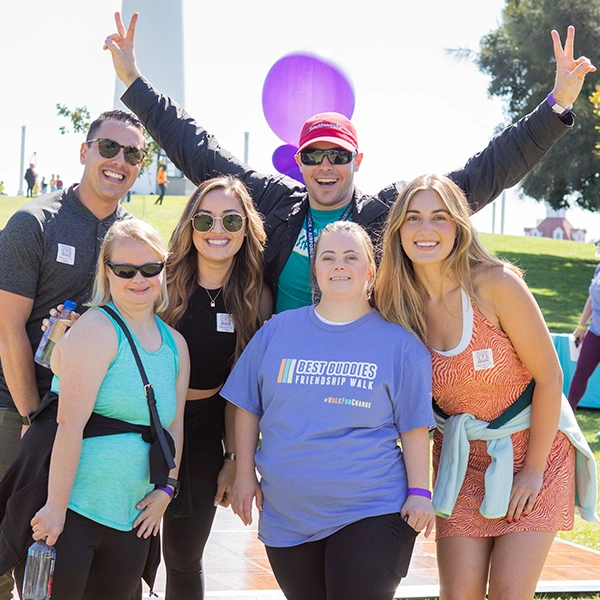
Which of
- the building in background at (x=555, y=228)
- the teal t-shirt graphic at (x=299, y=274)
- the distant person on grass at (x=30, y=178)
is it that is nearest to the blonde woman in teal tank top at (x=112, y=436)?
the teal t-shirt graphic at (x=299, y=274)

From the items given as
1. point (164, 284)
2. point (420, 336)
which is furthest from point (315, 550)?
point (164, 284)

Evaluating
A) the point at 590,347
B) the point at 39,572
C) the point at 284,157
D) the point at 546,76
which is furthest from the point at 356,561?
the point at 546,76

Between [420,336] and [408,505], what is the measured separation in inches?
26.9

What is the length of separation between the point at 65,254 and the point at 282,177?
1346 millimetres

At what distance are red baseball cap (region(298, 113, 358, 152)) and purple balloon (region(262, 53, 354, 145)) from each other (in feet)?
6.63

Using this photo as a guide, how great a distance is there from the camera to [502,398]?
344 centimetres

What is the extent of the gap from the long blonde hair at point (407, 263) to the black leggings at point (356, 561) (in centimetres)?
78

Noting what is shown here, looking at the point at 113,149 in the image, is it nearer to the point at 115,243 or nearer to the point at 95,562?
the point at 115,243

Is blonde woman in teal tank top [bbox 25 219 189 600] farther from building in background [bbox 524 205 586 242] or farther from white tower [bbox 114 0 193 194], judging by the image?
building in background [bbox 524 205 586 242]

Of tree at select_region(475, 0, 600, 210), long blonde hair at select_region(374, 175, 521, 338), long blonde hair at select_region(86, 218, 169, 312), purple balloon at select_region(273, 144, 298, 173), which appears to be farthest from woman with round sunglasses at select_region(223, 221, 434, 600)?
tree at select_region(475, 0, 600, 210)

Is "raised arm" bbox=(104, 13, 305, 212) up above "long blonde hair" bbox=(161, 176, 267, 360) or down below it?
above

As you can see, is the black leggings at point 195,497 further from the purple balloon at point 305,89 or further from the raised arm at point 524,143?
the purple balloon at point 305,89

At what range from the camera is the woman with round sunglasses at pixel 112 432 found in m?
3.04

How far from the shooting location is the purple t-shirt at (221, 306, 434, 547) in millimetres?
3082
